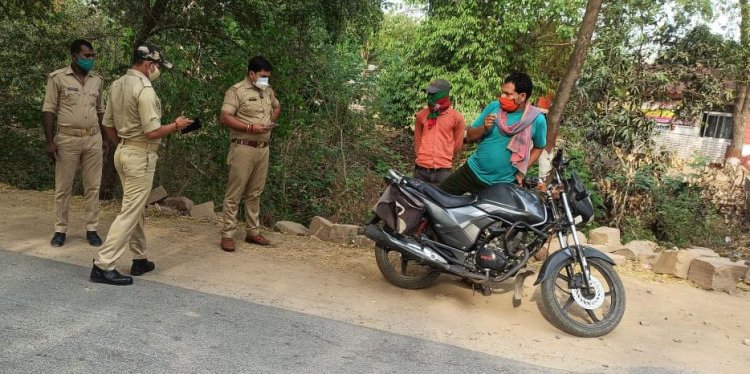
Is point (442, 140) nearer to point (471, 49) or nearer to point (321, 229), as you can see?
point (321, 229)

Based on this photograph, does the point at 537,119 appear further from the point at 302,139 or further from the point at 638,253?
the point at 302,139

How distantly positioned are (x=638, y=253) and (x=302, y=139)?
481cm

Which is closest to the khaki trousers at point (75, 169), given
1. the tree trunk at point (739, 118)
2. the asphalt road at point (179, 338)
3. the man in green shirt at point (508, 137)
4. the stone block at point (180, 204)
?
the asphalt road at point (179, 338)

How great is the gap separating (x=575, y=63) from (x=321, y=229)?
3.38 meters

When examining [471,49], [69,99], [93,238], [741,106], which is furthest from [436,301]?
[741,106]

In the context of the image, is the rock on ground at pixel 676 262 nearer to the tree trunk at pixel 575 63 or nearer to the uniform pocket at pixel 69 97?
the tree trunk at pixel 575 63

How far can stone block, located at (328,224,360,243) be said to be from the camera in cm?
679

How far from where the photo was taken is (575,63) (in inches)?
251

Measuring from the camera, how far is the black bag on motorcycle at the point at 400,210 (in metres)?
4.77

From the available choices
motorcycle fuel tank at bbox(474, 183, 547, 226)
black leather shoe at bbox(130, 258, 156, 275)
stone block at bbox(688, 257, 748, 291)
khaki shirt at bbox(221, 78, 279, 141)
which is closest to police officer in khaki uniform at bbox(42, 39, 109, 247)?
black leather shoe at bbox(130, 258, 156, 275)

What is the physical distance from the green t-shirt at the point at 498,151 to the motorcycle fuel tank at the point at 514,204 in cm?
25

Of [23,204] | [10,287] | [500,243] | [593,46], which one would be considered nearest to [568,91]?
[500,243]

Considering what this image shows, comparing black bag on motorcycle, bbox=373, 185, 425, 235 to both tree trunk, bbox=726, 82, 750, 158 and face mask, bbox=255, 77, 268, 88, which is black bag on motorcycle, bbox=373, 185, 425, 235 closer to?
face mask, bbox=255, 77, 268, 88

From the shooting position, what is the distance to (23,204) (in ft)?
23.9
